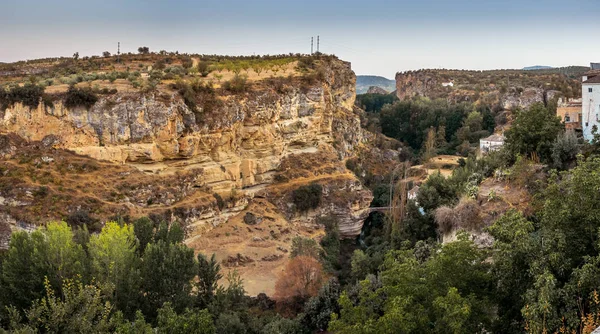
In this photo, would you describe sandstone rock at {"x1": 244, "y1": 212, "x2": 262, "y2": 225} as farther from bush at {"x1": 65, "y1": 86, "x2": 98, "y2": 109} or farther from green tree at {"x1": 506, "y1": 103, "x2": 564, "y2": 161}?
green tree at {"x1": 506, "y1": 103, "x2": 564, "y2": 161}

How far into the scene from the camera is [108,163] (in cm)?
2762

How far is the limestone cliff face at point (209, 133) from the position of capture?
27.3 meters

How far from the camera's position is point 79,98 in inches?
1072

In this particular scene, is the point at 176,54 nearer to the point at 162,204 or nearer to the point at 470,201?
the point at 162,204

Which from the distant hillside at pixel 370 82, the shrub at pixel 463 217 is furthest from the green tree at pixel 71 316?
Answer: the distant hillside at pixel 370 82

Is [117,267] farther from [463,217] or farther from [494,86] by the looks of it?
[494,86]

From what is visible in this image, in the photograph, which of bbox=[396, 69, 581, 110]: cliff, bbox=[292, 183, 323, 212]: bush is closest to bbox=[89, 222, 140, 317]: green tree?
bbox=[292, 183, 323, 212]: bush

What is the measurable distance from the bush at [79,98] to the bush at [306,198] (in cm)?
1296

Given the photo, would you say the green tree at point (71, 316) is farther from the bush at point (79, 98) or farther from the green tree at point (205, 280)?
the bush at point (79, 98)

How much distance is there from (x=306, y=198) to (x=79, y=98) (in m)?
14.2

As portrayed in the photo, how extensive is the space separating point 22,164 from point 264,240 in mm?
13075

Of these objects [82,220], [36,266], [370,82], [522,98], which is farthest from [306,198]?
[370,82]

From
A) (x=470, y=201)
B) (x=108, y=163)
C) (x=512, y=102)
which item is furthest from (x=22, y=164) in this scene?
(x=512, y=102)

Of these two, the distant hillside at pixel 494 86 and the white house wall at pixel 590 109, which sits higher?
the distant hillside at pixel 494 86
